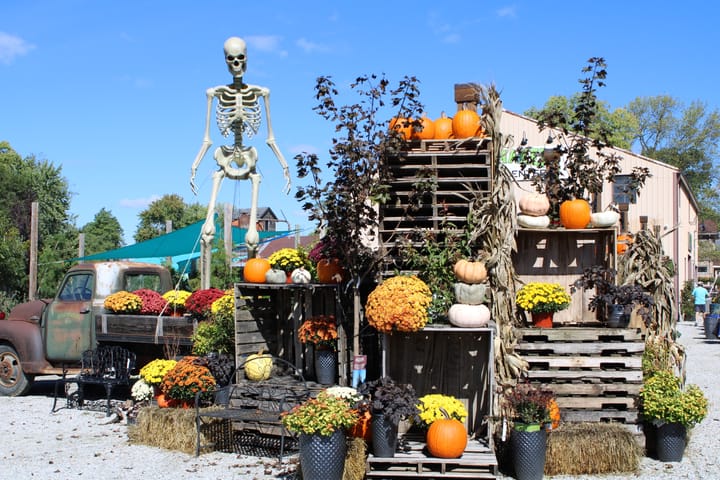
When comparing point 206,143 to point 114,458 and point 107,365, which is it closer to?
point 107,365

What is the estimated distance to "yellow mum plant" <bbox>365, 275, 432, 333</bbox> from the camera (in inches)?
305

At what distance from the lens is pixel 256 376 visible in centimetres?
945

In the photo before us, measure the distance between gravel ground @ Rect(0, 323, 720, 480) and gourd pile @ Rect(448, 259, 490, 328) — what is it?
62.8 inches

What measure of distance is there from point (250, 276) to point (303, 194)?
6.38 feet

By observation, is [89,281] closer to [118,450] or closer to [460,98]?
[118,450]

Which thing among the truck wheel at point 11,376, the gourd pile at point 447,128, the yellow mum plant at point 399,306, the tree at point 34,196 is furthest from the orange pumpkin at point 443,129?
the tree at point 34,196

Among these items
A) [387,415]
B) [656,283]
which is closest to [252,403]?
[387,415]

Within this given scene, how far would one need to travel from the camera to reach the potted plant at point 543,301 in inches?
352

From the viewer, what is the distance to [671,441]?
26.5 feet

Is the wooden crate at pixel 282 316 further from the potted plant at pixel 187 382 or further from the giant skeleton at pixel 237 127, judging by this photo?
the giant skeleton at pixel 237 127

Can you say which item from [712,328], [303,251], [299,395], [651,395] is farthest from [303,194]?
[712,328]

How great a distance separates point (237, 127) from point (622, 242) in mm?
5745

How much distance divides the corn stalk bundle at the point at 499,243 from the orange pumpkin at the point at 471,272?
1.80ft

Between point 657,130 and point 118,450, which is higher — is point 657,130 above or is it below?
above
